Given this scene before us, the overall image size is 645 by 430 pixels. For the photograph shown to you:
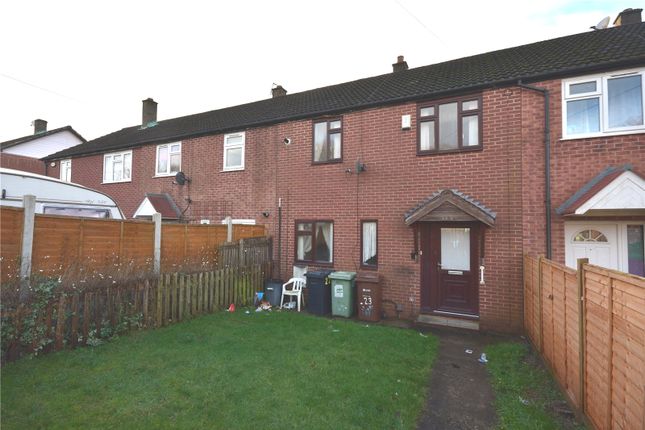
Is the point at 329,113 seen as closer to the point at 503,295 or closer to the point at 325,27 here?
the point at 325,27

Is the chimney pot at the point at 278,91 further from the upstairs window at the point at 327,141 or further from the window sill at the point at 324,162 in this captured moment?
the window sill at the point at 324,162

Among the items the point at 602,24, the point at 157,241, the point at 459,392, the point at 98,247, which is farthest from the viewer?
the point at 602,24

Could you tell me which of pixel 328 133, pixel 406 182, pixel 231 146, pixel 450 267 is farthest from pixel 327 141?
pixel 450 267

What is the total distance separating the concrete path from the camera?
12.2 ft

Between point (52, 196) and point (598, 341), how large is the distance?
404 inches

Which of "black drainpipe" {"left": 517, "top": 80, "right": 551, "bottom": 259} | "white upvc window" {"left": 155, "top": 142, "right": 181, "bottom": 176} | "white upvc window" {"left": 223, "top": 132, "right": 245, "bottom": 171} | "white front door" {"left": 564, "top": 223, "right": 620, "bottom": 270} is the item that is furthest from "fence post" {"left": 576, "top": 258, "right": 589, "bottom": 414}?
"white upvc window" {"left": 155, "top": 142, "right": 181, "bottom": 176}

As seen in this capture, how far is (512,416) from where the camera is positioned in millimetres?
3750

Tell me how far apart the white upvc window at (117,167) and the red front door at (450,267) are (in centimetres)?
1300

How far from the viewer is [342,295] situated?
26.8 feet

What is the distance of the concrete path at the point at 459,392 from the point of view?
371 cm

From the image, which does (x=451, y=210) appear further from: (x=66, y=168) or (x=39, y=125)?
(x=39, y=125)

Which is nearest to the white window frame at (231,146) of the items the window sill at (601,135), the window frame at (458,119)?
the window frame at (458,119)

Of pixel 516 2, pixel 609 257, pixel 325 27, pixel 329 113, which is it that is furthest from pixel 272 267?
pixel 516 2

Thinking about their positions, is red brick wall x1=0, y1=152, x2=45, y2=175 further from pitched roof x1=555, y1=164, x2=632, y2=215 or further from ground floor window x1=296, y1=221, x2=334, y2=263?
pitched roof x1=555, y1=164, x2=632, y2=215
